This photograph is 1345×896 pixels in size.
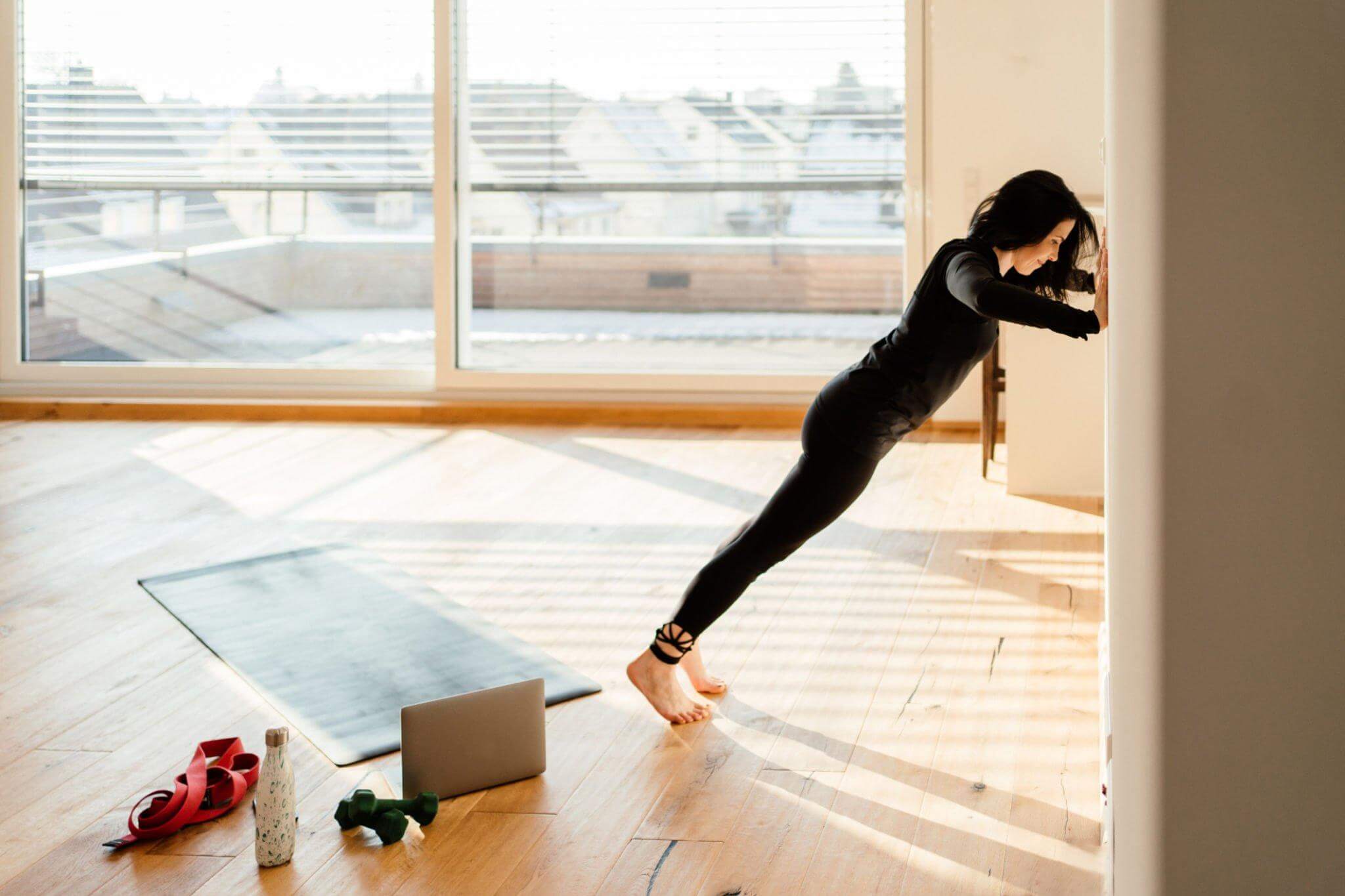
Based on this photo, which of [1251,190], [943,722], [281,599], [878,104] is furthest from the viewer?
[878,104]

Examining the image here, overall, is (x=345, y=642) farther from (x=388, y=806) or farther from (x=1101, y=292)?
(x=1101, y=292)

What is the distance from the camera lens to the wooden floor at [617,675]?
2.11 m

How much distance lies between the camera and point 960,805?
7.48ft

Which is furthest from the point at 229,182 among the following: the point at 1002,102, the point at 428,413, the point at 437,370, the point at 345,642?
the point at 345,642

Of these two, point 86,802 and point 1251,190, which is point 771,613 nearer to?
point 86,802

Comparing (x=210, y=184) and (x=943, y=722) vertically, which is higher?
(x=210, y=184)

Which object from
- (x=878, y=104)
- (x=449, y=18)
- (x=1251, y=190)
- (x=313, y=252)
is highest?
(x=449, y=18)

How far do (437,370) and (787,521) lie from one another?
378cm

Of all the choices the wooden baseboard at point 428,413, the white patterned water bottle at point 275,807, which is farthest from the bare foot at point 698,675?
the wooden baseboard at point 428,413

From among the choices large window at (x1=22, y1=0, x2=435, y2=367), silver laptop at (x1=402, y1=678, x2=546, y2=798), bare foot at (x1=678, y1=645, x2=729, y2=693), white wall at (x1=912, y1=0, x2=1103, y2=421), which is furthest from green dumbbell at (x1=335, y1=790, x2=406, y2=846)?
large window at (x1=22, y1=0, x2=435, y2=367)

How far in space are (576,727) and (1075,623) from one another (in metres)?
1.26

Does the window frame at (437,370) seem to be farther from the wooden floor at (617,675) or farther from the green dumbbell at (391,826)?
the green dumbbell at (391,826)

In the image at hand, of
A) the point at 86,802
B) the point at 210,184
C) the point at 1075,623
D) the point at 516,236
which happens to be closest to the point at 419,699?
the point at 86,802

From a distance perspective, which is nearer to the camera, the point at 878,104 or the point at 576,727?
the point at 576,727
